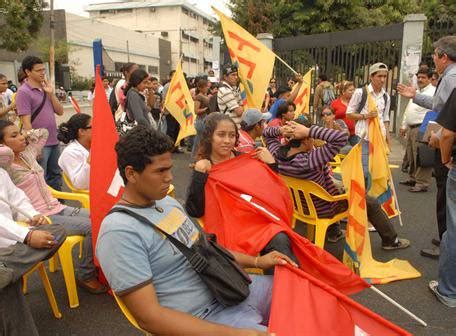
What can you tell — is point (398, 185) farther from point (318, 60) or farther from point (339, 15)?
point (339, 15)

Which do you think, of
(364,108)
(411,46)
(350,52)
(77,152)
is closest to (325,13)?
(350,52)

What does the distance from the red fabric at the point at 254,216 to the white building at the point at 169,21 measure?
60180 millimetres

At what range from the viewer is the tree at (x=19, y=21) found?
20188mm

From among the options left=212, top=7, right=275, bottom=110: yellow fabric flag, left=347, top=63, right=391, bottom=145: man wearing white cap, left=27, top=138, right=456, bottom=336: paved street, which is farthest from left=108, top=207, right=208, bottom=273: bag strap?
left=347, top=63, right=391, bottom=145: man wearing white cap

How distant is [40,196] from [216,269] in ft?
6.92

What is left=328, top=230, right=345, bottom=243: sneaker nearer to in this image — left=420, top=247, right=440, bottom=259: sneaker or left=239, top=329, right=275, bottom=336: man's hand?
left=420, top=247, right=440, bottom=259: sneaker

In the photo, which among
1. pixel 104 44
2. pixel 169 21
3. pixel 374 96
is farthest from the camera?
pixel 169 21

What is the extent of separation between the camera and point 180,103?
6934 mm

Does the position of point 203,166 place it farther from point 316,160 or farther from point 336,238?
point 336,238

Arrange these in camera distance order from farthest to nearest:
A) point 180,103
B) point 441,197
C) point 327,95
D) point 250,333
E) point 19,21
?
point 19,21
point 327,95
point 180,103
point 441,197
point 250,333

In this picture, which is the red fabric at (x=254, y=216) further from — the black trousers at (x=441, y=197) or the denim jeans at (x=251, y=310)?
the black trousers at (x=441, y=197)

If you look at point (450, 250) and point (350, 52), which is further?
point (350, 52)

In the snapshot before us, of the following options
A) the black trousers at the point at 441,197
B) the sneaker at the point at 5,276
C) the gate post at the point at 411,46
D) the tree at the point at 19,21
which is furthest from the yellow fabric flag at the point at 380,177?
the tree at the point at 19,21

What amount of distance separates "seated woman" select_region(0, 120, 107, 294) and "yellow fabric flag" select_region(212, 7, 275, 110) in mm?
2647
